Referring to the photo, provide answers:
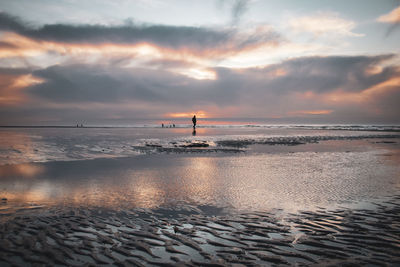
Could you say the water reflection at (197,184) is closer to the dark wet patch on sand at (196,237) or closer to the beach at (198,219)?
the beach at (198,219)

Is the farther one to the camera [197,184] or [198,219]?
[197,184]

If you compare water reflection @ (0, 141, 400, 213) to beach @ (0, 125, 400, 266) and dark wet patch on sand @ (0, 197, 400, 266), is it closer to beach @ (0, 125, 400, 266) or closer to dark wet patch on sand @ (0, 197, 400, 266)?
beach @ (0, 125, 400, 266)

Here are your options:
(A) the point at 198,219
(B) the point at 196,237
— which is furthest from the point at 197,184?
(B) the point at 196,237

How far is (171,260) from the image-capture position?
4.94 meters

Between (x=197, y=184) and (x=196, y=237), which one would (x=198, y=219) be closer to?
(x=196, y=237)

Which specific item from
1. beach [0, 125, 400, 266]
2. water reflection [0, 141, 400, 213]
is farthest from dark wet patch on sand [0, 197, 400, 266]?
water reflection [0, 141, 400, 213]

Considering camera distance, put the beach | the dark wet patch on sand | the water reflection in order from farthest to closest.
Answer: the water reflection, the beach, the dark wet patch on sand

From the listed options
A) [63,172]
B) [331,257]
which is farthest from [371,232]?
[63,172]

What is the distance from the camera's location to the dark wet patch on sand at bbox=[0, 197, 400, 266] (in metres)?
4.97

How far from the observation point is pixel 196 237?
601 centimetres

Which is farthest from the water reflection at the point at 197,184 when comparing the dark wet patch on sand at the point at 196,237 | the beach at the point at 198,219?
the dark wet patch on sand at the point at 196,237

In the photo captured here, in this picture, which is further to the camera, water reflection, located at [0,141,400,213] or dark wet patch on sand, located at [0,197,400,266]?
water reflection, located at [0,141,400,213]

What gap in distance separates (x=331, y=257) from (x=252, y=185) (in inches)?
248

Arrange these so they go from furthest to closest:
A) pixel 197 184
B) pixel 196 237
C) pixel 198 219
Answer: pixel 197 184 < pixel 198 219 < pixel 196 237
